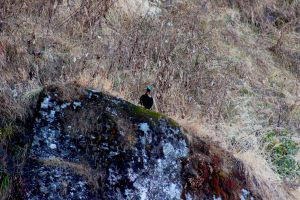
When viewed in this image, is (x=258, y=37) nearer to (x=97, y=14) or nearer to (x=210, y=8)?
(x=210, y=8)

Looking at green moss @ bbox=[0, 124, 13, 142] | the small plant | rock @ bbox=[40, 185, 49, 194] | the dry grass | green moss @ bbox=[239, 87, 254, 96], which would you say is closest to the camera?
rock @ bbox=[40, 185, 49, 194]

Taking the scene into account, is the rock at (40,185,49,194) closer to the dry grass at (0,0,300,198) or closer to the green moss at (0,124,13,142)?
the green moss at (0,124,13,142)

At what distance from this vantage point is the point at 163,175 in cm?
349

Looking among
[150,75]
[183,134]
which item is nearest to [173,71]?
[150,75]

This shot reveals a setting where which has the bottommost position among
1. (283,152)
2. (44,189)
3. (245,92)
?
(283,152)

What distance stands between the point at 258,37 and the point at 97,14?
2.75 meters

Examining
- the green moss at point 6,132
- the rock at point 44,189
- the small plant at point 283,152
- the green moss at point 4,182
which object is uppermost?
the green moss at point 6,132

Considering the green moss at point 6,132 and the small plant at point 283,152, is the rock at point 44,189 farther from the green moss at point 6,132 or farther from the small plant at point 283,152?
the small plant at point 283,152


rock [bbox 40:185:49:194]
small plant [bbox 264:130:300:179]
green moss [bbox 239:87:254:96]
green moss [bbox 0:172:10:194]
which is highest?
rock [bbox 40:185:49:194]

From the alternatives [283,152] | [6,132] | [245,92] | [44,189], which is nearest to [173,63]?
[245,92]

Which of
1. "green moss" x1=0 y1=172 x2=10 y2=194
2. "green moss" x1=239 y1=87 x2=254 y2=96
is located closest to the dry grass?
"green moss" x1=239 y1=87 x2=254 y2=96

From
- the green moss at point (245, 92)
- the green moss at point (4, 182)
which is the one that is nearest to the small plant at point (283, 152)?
the green moss at point (245, 92)

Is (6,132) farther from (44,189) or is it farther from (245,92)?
(245,92)

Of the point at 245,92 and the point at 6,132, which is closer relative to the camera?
the point at 6,132
